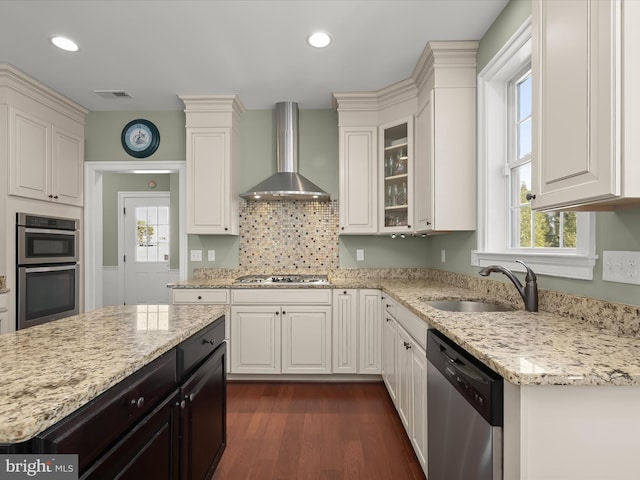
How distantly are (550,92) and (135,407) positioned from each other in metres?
1.63

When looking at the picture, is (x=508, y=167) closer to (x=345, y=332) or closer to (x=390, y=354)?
(x=390, y=354)

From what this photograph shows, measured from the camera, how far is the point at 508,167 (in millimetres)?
2334

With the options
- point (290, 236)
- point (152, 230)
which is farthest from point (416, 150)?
point (152, 230)

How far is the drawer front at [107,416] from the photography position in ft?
2.42

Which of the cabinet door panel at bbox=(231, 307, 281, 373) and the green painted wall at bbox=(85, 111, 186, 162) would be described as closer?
the cabinet door panel at bbox=(231, 307, 281, 373)

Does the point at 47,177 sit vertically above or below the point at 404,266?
above

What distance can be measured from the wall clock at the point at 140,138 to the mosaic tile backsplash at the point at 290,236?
3.78ft

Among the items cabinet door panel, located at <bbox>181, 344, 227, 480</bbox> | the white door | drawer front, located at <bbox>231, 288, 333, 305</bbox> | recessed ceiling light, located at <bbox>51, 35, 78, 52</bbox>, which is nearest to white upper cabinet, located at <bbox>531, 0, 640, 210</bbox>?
cabinet door panel, located at <bbox>181, 344, 227, 480</bbox>

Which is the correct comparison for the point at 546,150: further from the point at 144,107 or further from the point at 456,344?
the point at 144,107

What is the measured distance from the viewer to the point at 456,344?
1372 mm

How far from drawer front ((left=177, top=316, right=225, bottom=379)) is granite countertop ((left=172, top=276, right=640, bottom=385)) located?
0.99 meters

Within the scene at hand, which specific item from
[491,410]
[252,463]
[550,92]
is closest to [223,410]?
[252,463]

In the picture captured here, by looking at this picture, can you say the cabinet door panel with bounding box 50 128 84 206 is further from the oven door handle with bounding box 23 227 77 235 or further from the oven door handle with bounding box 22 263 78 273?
the oven door handle with bounding box 22 263 78 273

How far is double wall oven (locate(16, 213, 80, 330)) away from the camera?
2918 mm
